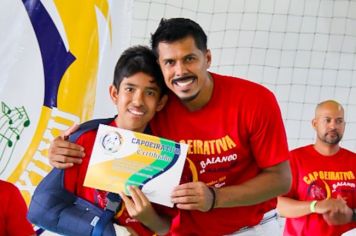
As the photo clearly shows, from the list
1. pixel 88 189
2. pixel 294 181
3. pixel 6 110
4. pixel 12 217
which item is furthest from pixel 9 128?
pixel 294 181

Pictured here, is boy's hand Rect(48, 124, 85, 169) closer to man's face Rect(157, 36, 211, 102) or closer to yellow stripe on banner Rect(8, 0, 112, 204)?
man's face Rect(157, 36, 211, 102)

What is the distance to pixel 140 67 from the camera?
1305 millimetres

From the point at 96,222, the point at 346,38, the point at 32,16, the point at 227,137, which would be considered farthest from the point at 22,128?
the point at 346,38

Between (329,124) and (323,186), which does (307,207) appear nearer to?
(323,186)

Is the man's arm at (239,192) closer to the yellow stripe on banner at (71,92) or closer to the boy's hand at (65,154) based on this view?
the boy's hand at (65,154)

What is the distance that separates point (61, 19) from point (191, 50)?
76 cm

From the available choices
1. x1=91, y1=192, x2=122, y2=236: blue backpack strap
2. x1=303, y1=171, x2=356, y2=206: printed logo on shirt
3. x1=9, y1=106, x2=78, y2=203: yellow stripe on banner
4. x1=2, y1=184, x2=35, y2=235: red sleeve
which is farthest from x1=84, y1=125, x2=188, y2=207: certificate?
x1=303, y1=171, x2=356, y2=206: printed logo on shirt

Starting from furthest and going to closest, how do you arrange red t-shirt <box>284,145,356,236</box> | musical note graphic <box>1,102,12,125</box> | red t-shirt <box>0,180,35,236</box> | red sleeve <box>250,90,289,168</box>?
red t-shirt <box>284,145,356,236</box>, musical note graphic <box>1,102,12,125</box>, red t-shirt <box>0,180,35,236</box>, red sleeve <box>250,90,289,168</box>

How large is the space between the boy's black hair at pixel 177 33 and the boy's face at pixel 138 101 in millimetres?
76

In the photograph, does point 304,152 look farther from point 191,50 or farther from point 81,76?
point 191,50

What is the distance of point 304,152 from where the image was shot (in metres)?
2.32

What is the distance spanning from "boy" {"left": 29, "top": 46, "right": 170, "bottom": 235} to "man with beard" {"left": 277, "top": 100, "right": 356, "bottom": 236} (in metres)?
1.00

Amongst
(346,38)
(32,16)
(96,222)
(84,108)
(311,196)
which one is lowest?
(96,222)

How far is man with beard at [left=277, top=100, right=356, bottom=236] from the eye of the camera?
2.11m
